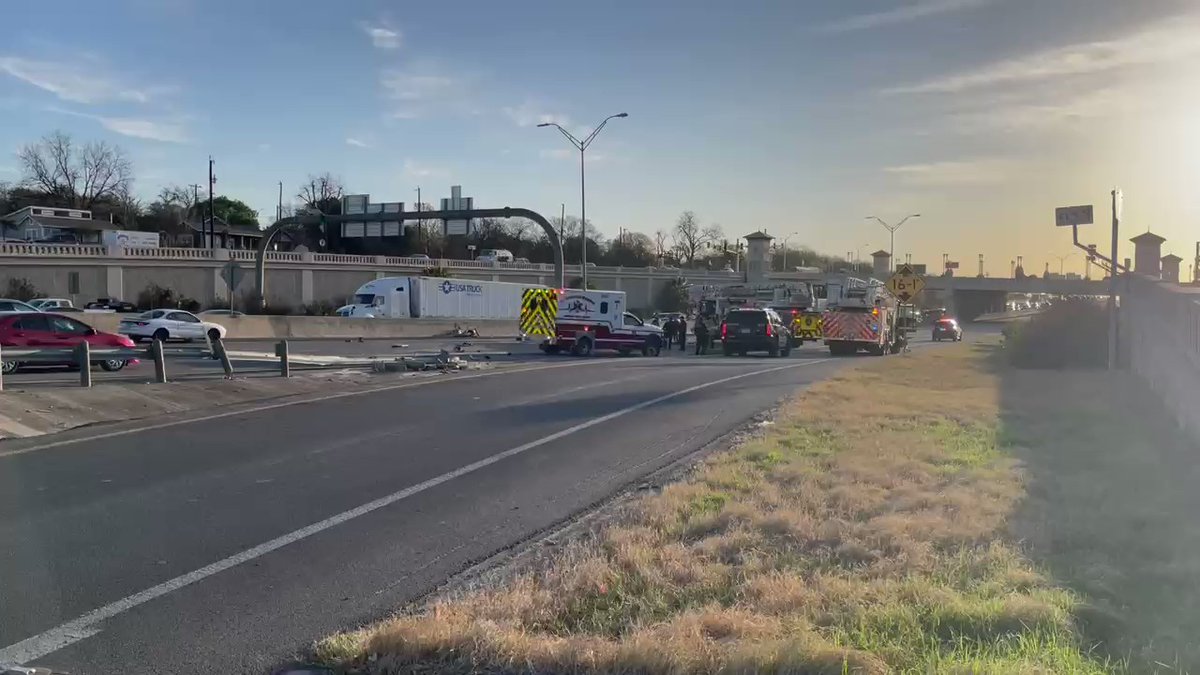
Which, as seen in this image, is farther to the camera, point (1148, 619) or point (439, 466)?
point (439, 466)

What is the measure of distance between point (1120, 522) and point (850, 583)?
3.14 meters

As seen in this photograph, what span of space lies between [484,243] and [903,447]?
496 feet

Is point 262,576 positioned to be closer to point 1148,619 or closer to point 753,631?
point 753,631

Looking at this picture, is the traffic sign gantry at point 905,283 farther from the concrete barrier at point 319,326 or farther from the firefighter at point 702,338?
the concrete barrier at point 319,326

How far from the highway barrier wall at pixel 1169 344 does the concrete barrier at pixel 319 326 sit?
113 feet

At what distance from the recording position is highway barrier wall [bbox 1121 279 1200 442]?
11.8 metres

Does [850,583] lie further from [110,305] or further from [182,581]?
[110,305]

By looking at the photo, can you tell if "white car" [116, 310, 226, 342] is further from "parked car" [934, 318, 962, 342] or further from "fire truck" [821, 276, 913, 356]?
"parked car" [934, 318, 962, 342]

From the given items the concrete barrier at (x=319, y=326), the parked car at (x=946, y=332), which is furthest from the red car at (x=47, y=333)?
the parked car at (x=946, y=332)

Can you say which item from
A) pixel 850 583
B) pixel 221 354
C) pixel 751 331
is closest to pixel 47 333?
pixel 221 354

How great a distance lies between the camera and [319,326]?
1778 inches

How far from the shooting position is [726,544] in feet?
22.9

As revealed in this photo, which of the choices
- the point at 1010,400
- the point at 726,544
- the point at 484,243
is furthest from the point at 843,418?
the point at 484,243

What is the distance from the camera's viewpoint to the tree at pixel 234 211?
152m
